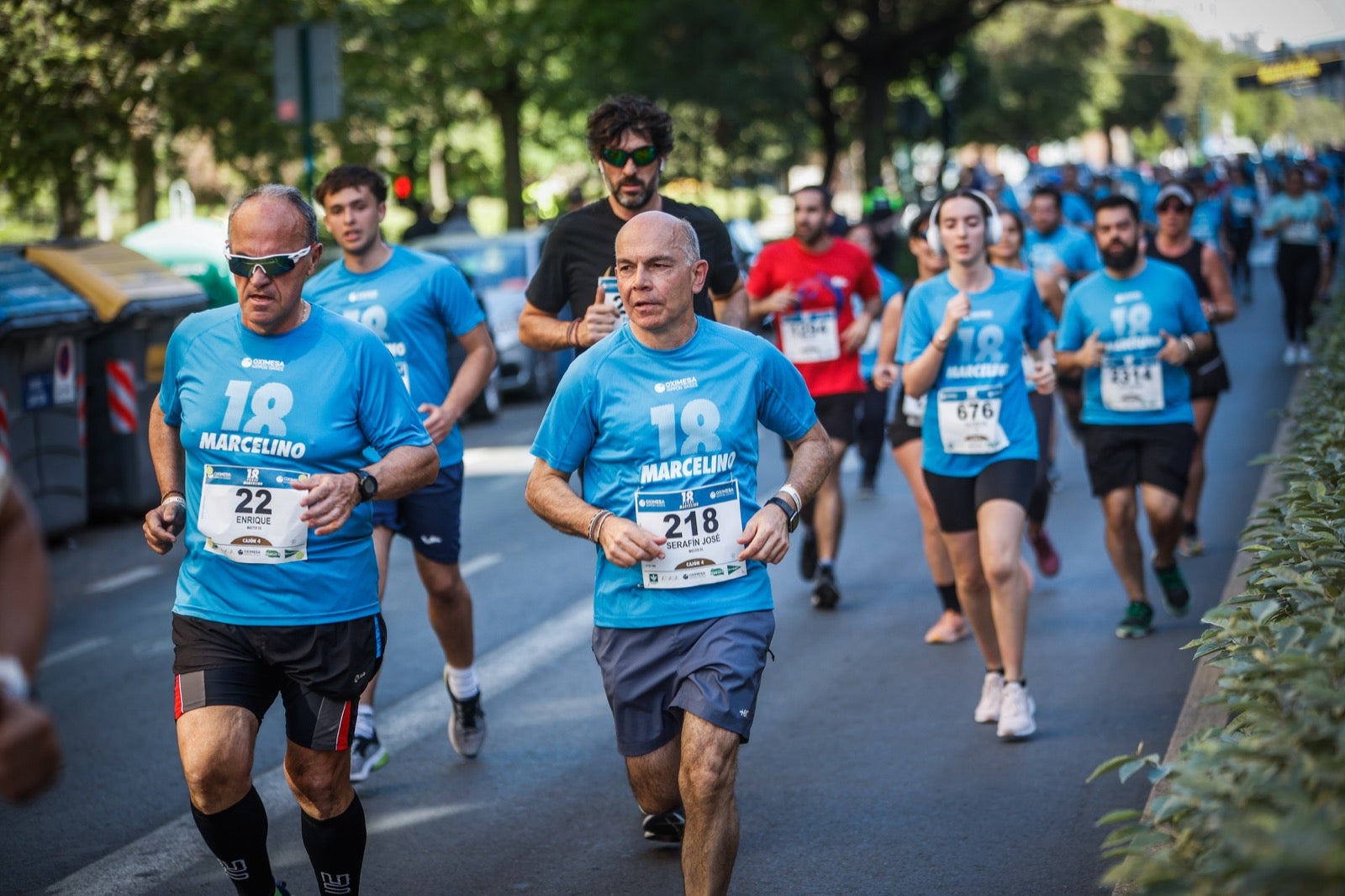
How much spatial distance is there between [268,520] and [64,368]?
320 inches

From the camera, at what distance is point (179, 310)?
42.8 feet

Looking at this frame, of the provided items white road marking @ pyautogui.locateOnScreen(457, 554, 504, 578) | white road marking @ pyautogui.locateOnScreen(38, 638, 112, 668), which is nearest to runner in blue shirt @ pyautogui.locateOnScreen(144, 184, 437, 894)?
white road marking @ pyautogui.locateOnScreen(38, 638, 112, 668)

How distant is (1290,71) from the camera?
32.4 meters

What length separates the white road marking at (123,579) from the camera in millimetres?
10461

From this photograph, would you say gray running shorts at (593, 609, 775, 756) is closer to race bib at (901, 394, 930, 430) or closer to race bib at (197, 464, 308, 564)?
race bib at (197, 464, 308, 564)

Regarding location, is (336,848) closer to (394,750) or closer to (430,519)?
(430,519)

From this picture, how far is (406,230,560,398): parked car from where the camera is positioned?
18078 mm

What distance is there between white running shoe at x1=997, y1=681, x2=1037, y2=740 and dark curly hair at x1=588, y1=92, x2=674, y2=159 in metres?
2.45

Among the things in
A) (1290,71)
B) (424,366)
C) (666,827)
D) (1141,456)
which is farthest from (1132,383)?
(1290,71)

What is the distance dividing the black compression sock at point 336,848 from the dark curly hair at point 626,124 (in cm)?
258

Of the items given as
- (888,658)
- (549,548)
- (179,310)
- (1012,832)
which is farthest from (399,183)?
(1012,832)

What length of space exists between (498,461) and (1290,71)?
22.9m

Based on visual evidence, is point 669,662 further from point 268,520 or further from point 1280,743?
point 1280,743

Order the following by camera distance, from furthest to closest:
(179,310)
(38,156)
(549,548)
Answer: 1. (38,156)
2. (179,310)
3. (549,548)
